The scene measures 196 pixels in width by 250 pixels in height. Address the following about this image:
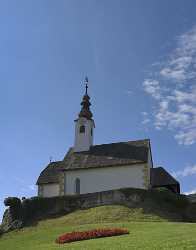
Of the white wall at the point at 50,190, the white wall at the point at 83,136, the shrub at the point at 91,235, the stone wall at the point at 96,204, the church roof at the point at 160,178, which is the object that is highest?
the white wall at the point at 83,136

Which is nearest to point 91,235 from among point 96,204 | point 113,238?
point 113,238

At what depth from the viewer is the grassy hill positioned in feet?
70.7

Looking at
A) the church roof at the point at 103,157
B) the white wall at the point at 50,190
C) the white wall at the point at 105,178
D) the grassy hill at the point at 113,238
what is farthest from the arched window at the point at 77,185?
the grassy hill at the point at 113,238

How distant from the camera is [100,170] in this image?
2012 inches

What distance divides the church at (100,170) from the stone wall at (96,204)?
523cm

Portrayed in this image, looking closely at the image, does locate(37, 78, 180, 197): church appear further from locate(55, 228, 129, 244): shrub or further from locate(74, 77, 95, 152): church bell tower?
locate(55, 228, 129, 244): shrub

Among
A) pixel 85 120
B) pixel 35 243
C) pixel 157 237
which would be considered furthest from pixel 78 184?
pixel 157 237

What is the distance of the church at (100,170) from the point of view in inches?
1964

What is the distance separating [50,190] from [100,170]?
25.2 ft

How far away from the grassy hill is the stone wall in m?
1.30

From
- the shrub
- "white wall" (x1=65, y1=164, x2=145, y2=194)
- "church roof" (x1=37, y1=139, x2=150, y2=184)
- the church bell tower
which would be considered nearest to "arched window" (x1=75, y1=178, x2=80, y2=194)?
"white wall" (x1=65, y1=164, x2=145, y2=194)

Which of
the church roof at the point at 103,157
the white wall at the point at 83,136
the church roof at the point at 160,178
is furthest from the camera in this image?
Result: the white wall at the point at 83,136

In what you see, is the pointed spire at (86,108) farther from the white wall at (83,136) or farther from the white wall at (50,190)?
the white wall at (50,190)

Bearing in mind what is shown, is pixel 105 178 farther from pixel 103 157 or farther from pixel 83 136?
pixel 83 136
